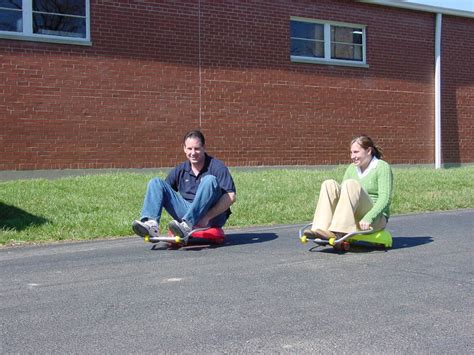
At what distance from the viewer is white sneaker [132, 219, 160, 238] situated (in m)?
6.92

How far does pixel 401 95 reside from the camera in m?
18.8

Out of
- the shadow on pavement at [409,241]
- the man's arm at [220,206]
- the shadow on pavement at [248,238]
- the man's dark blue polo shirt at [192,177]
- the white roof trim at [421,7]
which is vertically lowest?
the shadow on pavement at [248,238]

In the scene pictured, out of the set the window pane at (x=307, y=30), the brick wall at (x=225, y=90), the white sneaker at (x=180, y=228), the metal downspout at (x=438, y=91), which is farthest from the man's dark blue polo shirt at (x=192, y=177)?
the metal downspout at (x=438, y=91)

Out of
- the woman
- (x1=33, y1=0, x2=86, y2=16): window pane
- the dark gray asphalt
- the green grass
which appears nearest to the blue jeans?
the dark gray asphalt

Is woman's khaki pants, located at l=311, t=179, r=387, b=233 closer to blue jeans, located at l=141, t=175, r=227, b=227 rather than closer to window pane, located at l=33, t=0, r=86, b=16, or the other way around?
blue jeans, located at l=141, t=175, r=227, b=227

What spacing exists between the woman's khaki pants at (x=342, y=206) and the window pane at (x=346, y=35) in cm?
1192

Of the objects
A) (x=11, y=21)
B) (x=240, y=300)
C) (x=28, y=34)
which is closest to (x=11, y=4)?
(x=11, y=21)

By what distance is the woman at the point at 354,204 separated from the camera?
21.4ft

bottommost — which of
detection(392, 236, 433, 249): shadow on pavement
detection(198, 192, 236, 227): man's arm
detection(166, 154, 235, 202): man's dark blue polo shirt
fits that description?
detection(392, 236, 433, 249): shadow on pavement

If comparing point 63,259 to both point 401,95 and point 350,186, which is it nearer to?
point 350,186

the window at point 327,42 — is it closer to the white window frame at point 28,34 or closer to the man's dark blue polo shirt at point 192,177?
the white window frame at point 28,34

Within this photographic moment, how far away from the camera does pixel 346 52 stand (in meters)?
18.1

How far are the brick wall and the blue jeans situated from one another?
A: 725cm

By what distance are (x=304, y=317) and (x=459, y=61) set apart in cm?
1738
